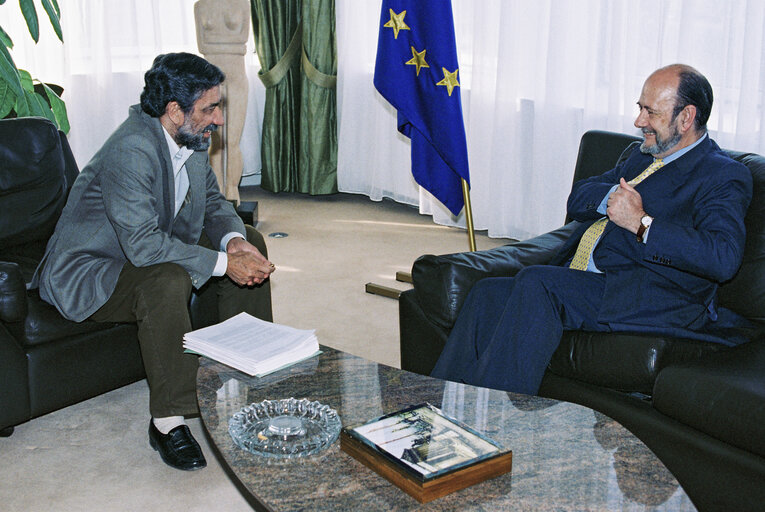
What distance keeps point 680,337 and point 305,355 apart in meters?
1.01

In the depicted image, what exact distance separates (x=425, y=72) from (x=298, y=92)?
221 centimetres

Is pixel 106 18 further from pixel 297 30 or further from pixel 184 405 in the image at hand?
pixel 184 405

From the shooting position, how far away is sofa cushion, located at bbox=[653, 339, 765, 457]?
1868 millimetres

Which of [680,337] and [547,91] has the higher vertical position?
[547,91]

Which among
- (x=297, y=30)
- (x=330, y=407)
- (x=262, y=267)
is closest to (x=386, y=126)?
(x=297, y=30)

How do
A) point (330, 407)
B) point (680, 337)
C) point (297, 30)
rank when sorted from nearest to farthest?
point (330, 407), point (680, 337), point (297, 30)

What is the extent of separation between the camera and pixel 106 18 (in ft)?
16.3

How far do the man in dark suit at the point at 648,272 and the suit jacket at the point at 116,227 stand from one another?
0.89 meters

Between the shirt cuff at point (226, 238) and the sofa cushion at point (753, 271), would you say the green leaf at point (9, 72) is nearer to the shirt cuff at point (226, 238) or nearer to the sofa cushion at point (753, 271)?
the shirt cuff at point (226, 238)

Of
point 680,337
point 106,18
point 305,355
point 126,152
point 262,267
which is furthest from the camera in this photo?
point 106,18

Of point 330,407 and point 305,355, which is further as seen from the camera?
point 305,355

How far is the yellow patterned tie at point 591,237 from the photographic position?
2.52m

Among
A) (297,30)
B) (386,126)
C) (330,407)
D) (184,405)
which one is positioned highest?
(297,30)

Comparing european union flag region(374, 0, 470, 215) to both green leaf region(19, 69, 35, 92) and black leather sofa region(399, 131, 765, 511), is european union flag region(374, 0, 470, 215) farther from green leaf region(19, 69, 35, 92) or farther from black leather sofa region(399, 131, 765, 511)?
green leaf region(19, 69, 35, 92)
